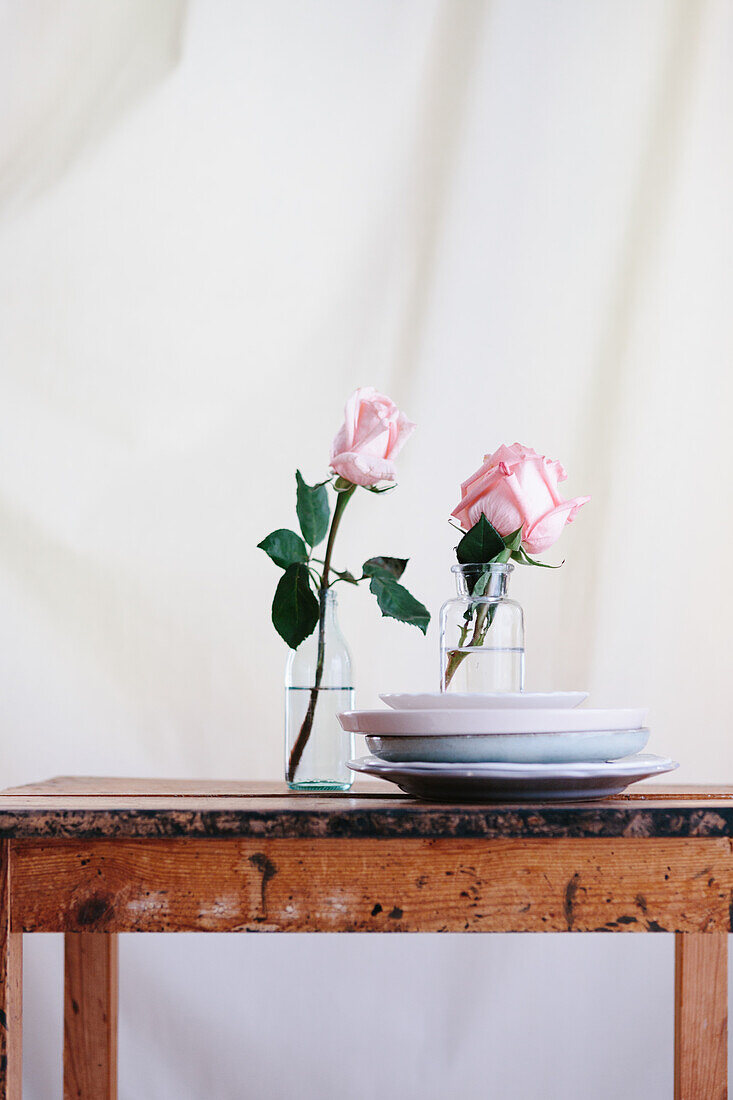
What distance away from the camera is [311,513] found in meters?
0.99

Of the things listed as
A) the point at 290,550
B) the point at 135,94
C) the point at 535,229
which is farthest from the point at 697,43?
the point at 290,550

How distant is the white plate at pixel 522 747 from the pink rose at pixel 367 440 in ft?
0.81

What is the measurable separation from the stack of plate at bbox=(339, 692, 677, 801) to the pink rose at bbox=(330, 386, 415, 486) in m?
0.22

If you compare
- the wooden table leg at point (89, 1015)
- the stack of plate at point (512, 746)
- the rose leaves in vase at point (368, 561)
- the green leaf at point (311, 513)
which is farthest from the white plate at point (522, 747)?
the wooden table leg at point (89, 1015)

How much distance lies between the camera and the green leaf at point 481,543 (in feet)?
2.94

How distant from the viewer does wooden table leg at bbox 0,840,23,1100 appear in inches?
A: 28.0

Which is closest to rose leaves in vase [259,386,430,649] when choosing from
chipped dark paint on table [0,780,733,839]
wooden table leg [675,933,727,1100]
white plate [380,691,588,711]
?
white plate [380,691,588,711]

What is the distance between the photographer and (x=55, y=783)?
1092 mm

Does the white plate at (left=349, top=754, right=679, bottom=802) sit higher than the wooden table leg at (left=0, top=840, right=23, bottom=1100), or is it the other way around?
the white plate at (left=349, top=754, right=679, bottom=802)

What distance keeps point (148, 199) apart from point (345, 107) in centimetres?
30

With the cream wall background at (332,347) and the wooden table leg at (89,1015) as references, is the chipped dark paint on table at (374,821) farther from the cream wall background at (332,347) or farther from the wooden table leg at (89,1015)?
the cream wall background at (332,347)

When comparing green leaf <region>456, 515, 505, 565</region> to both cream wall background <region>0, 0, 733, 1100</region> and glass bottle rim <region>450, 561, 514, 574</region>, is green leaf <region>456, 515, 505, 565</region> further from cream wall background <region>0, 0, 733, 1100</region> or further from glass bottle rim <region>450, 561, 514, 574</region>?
cream wall background <region>0, 0, 733, 1100</region>

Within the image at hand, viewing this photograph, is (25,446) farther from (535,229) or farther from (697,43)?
(697,43)

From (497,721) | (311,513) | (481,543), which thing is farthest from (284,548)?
(497,721)
